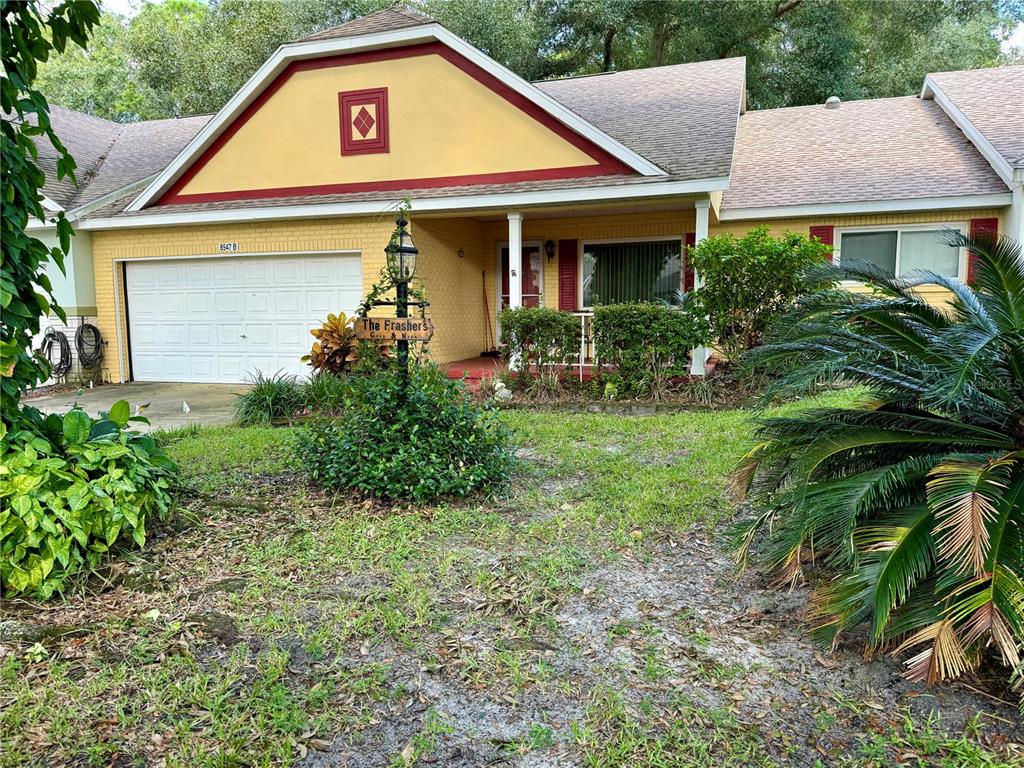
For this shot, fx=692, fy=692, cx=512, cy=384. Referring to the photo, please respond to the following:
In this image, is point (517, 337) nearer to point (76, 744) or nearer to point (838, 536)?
point (838, 536)

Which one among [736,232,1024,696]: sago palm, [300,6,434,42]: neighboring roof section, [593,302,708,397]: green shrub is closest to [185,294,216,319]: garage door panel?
[300,6,434,42]: neighboring roof section

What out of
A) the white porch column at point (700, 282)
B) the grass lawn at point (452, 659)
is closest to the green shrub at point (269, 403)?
the grass lawn at point (452, 659)

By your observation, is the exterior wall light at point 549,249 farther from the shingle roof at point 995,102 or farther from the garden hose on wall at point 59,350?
the garden hose on wall at point 59,350

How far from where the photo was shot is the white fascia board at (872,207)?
34.8 feet

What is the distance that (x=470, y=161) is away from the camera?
1078cm

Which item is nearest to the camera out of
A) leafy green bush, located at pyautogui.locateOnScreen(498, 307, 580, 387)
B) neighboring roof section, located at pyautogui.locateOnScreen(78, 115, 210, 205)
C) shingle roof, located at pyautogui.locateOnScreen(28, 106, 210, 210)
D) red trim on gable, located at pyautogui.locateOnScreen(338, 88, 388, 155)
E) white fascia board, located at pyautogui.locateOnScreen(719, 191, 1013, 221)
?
leafy green bush, located at pyautogui.locateOnScreen(498, 307, 580, 387)

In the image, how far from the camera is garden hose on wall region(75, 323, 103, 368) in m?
12.4

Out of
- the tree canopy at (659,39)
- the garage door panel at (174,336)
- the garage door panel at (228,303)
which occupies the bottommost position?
the garage door panel at (174,336)

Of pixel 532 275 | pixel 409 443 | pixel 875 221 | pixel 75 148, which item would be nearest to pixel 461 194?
pixel 532 275

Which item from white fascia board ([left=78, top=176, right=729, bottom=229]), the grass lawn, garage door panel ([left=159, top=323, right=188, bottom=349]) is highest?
white fascia board ([left=78, top=176, right=729, bottom=229])

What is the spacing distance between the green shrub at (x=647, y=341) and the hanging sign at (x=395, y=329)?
4350mm

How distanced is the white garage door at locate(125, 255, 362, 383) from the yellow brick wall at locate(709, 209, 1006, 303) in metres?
6.58

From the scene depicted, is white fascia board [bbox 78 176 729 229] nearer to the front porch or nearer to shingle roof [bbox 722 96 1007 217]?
the front porch

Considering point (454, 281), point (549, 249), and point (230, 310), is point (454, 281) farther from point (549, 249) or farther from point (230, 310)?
point (230, 310)
